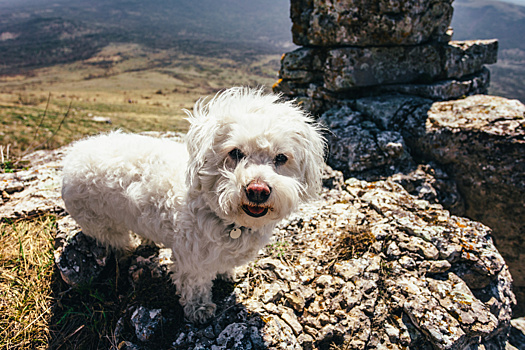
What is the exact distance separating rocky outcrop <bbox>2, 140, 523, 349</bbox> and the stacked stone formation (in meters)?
2.73

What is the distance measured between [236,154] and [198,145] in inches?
16.1

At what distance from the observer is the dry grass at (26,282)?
3395 mm

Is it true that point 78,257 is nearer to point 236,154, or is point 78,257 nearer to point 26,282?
point 26,282

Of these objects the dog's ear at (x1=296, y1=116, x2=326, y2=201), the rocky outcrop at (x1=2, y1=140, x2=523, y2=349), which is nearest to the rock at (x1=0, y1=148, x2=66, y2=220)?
the rocky outcrop at (x1=2, y1=140, x2=523, y2=349)

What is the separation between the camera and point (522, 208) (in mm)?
4965

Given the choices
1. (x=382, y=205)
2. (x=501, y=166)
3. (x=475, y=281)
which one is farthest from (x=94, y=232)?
(x=501, y=166)

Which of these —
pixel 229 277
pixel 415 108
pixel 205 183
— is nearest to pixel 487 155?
pixel 415 108

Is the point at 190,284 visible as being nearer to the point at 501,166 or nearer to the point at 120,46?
the point at 501,166

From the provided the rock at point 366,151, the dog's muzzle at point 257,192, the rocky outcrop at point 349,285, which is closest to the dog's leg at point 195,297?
the rocky outcrop at point 349,285

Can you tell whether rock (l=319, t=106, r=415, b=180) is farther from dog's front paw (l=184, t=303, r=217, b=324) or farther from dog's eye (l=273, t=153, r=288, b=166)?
dog's front paw (l=184, t=303, r=217, b=324)

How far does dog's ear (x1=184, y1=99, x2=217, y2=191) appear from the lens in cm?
287

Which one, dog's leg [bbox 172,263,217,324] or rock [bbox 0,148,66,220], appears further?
rock [bbox 0,148,66,220]

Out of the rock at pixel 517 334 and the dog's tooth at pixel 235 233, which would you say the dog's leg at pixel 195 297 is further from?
the rock at pixel 517 334

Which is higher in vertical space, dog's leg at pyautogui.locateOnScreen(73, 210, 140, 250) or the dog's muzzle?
the dog's muzzle
